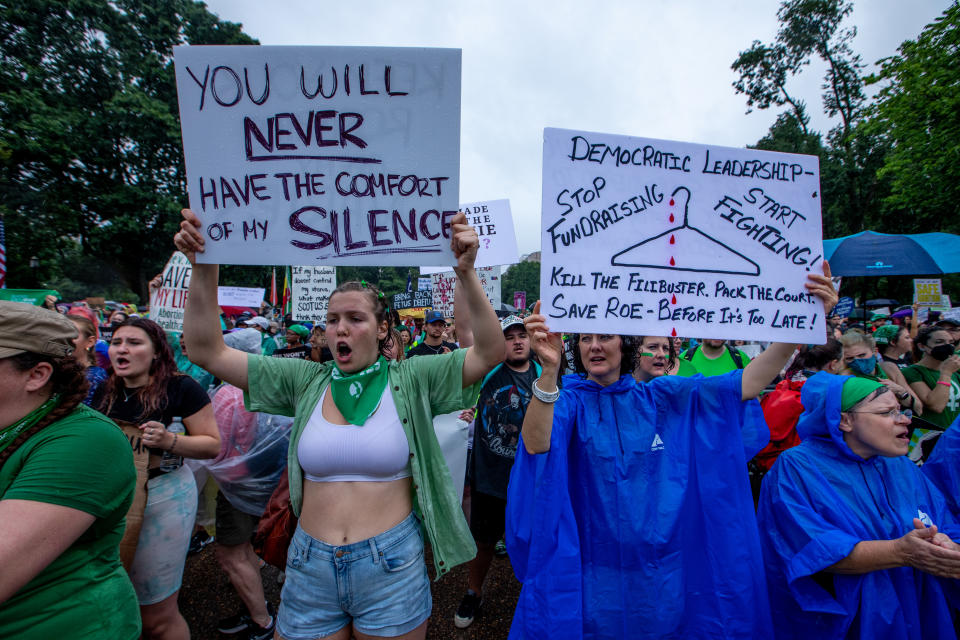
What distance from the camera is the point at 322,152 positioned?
1921 millimetres

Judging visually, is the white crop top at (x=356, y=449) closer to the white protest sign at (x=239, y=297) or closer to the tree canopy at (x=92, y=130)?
the white protest sign at (x=239, y=297)

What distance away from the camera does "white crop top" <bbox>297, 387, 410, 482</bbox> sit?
1.82m

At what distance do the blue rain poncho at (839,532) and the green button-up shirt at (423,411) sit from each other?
54.5 inches

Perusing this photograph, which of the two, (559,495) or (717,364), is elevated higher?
(717,364)

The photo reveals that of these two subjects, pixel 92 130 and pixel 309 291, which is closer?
pixel 309 291

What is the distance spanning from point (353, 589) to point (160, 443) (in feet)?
4.59

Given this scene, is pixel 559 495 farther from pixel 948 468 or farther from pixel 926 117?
pixel 926 117

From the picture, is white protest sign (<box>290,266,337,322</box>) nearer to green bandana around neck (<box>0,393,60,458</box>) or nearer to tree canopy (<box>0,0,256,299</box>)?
green bandana around neck (<box>0,393,60,458</box>)

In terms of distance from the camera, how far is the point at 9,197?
18078 mm

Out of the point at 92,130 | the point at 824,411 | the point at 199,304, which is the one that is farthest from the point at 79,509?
the point at 92,130

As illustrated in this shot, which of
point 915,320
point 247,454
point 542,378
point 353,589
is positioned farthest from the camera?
point 915,320

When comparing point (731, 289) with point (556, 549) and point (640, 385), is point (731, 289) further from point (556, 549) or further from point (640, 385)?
point (556, 549)

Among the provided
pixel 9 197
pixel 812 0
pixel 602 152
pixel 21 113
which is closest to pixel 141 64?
pixel 21 113

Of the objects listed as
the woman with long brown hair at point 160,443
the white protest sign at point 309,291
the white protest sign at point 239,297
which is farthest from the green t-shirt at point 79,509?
the white protest sign at point 239,297
